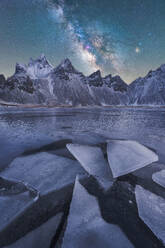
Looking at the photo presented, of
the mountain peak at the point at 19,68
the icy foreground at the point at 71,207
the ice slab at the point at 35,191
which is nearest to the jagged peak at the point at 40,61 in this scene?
the mountain peak at the point at 19,68

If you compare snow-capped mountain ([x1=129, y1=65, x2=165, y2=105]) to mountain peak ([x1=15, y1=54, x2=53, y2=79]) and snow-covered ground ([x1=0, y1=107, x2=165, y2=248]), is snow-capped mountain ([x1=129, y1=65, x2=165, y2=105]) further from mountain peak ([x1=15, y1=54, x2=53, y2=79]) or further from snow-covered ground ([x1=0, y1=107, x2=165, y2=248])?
snow-covered ground ([x1=0, y1=107, x2=165, y2=248])

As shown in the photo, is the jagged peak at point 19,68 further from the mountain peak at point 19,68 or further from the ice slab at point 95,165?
the ice slab at point 95,165

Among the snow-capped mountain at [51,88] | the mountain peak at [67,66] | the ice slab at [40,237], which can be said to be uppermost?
the mountain peak at [67,66]

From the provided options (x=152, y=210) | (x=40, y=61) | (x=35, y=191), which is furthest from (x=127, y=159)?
(x=40, y=61)

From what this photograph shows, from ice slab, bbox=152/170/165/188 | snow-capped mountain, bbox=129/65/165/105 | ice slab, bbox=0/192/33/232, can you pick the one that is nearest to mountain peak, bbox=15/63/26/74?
snow-capped mountain, bbox=129/65/165/105

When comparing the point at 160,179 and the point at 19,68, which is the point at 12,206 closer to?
the point at 160,179

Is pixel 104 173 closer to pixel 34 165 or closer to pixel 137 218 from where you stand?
pixel 137 218

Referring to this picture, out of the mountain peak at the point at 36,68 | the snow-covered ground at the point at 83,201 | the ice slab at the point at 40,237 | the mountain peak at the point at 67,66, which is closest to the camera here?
the ice slab at the point at 40,237
